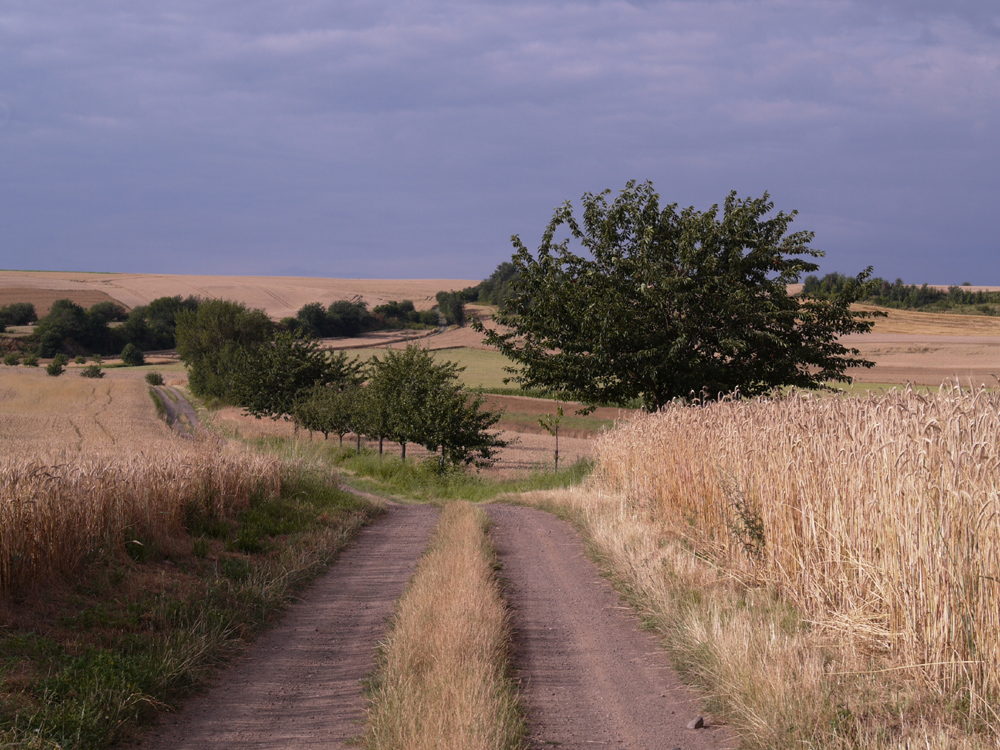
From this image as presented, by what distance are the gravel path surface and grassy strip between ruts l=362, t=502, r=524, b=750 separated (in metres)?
0.24

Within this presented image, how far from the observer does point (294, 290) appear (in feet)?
457

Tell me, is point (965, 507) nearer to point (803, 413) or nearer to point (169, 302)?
point (803, 413)

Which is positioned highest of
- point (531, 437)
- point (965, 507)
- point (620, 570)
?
point (965, 507)

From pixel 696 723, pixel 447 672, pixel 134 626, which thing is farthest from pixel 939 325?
pixel 134 626

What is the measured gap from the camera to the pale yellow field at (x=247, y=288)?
12656 cm

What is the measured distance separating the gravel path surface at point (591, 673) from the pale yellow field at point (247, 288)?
108692mm

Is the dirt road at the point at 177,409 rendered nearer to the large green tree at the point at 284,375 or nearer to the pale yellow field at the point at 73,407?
the pale yellow field at the point at 73,407

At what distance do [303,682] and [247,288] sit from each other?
14244cm

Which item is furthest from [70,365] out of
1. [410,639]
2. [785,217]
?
[410,639]

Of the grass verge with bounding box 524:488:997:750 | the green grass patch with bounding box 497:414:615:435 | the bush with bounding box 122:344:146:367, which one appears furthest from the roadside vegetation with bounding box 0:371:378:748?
the bush with bounding box 122:344:146:367

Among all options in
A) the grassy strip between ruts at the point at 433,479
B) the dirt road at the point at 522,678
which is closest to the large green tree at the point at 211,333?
the grassy strip between ruts at the point at 433,479

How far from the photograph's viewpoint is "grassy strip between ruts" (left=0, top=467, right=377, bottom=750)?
15.0 ft

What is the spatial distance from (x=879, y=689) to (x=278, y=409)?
45.7 m

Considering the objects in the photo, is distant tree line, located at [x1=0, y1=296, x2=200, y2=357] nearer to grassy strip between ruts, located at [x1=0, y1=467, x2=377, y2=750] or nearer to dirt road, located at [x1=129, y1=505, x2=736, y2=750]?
grassy strip between ruts, located at [x1=0, y1=467, x2=377, y2=750]
